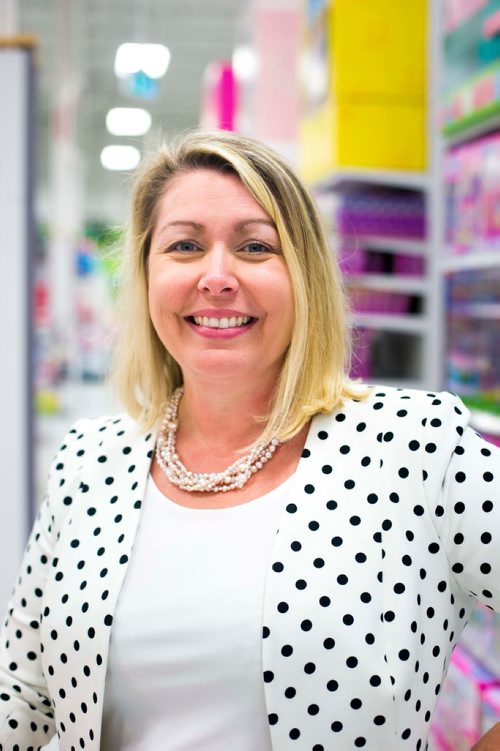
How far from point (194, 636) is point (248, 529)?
0.19 m

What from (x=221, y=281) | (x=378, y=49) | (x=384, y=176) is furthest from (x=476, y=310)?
(x=221, y=281)

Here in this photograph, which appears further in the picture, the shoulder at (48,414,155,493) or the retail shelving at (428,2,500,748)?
the retail shelving at (428,2,500,748)

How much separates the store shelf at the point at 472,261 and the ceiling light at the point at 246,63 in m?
4.34

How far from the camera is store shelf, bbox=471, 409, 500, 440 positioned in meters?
2.59

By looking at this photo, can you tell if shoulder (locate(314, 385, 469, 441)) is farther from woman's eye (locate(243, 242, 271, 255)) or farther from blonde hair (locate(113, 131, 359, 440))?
woman's eye (locate(243, 242, 271, 255))

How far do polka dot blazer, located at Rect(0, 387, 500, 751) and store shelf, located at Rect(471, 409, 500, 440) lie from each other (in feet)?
3.85

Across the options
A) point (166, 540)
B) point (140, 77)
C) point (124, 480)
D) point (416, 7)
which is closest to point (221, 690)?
point (166, 540)

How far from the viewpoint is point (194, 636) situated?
1364 millimetres

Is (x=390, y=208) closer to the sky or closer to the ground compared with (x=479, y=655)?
closer to the sky

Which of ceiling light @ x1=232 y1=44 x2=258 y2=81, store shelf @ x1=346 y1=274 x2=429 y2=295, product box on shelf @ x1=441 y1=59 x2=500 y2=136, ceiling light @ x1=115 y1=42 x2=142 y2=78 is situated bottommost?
store shelf @ x1=346 y1=274 x2=429 y2=295


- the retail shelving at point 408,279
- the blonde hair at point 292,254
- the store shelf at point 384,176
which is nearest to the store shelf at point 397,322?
the retail shelving at point 408,279

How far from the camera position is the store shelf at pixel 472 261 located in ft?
8.69

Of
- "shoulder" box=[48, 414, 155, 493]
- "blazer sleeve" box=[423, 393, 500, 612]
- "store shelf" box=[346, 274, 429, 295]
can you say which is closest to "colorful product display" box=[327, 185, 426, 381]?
"store shelf" box=[346, 274, 429, 295]

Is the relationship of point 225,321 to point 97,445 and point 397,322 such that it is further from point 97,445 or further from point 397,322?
point 397,322
